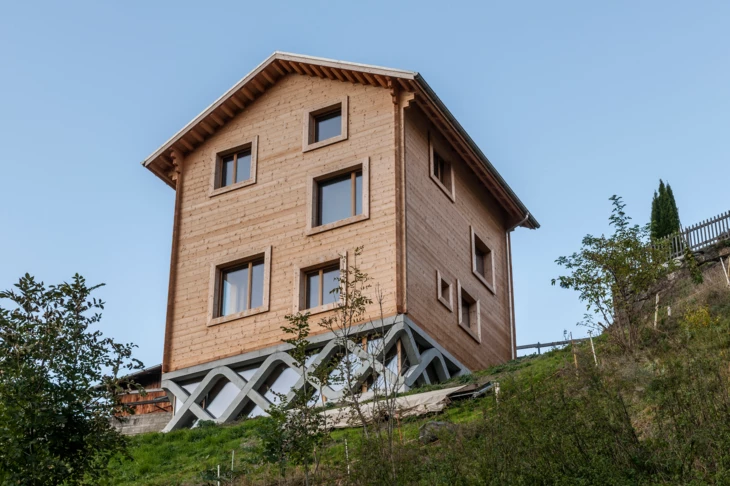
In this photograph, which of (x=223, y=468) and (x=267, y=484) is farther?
(x=223, y=468)

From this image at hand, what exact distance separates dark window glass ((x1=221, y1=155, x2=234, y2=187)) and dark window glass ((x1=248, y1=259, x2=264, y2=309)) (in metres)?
3.12

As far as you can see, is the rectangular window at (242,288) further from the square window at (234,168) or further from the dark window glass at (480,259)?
the dark window glass at (480,259)

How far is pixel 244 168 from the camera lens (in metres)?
31.4

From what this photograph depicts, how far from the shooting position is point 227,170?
31797 millimetres

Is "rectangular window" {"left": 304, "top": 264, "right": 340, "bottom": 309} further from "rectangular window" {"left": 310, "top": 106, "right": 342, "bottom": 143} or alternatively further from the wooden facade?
"rectangular window" {"left": 310, "top": 106, "right": 342, "bottom": 143}

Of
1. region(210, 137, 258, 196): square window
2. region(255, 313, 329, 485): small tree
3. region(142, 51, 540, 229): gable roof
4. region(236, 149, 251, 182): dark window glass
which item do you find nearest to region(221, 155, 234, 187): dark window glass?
region(210, 137, 258, 196): square window

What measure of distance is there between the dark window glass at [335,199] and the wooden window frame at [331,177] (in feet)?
0.43

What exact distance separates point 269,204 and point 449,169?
5258mm

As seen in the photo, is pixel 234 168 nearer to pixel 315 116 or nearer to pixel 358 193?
pixel 315 116

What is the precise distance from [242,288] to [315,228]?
106 inches

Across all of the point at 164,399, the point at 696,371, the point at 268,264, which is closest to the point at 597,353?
the point at 696,371

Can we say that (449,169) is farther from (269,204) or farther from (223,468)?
(223,468)

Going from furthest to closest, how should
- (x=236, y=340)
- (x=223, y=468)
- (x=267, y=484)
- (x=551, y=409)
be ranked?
(x=236, y=340) → (x=223, y=468) → (x=267, y=484) → (x=551, y=409)

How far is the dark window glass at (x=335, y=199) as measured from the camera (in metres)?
28.7
